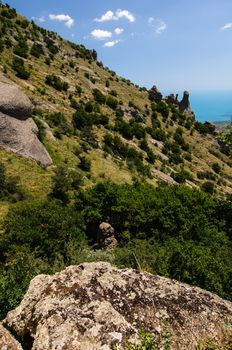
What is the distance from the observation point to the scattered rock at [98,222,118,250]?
2562 centimetres

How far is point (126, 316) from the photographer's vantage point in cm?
703

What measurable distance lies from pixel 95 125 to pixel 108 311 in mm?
51047

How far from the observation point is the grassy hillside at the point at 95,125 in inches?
1655

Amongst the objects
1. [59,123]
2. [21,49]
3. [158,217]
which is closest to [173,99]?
[21,49]

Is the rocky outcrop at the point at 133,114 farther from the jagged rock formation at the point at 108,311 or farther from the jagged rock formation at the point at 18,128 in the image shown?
the jagged rock formation at the point at 108,311

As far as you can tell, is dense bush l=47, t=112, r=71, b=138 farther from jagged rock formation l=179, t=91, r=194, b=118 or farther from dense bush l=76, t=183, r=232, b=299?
jagged rock formation l=179, t=91, r=194, b=118

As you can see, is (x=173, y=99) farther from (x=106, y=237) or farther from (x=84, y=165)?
(x=106, y=237)

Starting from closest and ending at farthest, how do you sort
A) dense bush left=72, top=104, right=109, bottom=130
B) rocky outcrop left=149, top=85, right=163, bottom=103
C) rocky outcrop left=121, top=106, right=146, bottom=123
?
1. dense bush left=72, top=104, right=109, bottom=130
2. rocky outcrop left=121, top=106, right=146, bottom=123
3. rocky outcrop left=149, top=85, right=163, bottom=103

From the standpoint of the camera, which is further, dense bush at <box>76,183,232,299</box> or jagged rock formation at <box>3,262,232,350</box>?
dense bush at <box>76,183,232,299</box>

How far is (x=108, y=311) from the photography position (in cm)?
684

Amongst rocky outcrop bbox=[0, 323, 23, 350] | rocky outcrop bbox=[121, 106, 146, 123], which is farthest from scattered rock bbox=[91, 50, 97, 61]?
rocky outcrop bbox=[0, 323, 23, 350]

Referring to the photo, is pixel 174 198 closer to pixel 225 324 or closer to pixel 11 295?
pixel 11 295

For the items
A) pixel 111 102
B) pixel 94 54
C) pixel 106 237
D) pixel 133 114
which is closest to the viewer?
pixel 106 237

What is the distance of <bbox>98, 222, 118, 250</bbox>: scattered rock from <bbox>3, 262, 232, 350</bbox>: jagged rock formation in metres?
17.4
